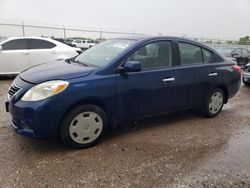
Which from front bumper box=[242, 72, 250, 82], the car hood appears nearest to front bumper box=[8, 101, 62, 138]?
the car hood

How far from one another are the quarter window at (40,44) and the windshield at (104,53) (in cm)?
535

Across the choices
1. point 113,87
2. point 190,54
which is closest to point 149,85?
point 113,87

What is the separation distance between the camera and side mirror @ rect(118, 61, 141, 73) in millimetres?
4216

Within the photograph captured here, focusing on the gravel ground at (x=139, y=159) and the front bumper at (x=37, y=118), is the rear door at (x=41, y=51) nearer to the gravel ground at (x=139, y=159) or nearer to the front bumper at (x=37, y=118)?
the gravel ground at (x=139, y=159)

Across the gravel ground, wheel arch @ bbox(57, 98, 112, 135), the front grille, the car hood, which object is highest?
the car hood

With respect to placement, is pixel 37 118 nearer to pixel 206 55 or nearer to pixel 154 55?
→ pixel 154 55

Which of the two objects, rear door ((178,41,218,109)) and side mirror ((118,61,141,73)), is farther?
rear door ((178,41,218,109))

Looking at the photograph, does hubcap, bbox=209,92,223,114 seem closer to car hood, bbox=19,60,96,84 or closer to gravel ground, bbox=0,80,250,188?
gravel ground, bbox=0,80,250,188

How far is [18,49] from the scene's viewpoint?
9.75m

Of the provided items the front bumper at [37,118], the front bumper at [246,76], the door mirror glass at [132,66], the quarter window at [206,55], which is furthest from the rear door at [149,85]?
the front bumper at [246,76]

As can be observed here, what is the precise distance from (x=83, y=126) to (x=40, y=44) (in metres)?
6.83

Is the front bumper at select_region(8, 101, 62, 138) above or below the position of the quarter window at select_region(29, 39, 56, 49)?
below

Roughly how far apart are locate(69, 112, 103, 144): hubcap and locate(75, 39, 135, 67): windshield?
82 centimetres

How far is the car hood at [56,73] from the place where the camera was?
3.92 meters
